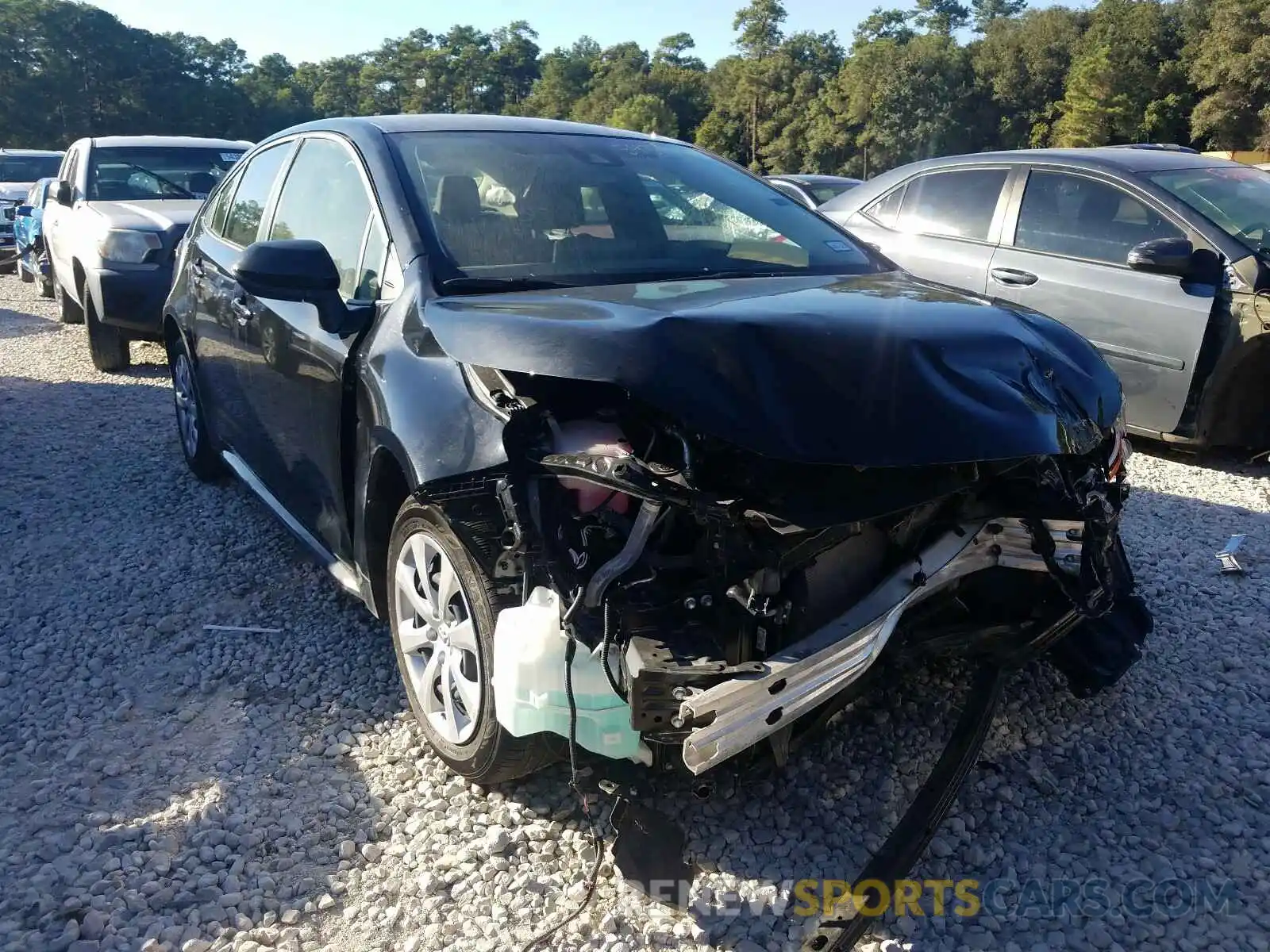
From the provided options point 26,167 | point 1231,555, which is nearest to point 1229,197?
point 1231,555

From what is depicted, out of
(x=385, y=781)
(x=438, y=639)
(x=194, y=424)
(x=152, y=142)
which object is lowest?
(x=385, y=781)

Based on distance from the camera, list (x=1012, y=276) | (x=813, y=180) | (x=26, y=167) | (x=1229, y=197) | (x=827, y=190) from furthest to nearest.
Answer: (x=26, y=167) → (x=813, y=180) → (x=827, y=190) → (x=1012, y=276) → (x=1229, y=197)

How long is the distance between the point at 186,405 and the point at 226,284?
1.34 metres

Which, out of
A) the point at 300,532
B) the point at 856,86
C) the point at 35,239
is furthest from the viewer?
the point at 856,86

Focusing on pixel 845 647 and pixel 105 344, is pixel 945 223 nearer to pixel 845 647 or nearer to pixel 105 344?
pixel 845 647

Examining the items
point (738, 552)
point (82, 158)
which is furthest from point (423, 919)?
point (82, 158)

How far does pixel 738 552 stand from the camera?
220 cm

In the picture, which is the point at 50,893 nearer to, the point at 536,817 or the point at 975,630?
the point at 536,817

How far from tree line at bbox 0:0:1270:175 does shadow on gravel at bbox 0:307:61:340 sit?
34.8 meters

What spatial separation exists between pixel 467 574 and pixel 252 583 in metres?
2.05

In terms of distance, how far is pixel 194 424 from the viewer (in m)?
5.26

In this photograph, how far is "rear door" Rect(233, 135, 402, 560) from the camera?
319 centimetres

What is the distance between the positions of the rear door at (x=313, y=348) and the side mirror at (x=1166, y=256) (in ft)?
13.3

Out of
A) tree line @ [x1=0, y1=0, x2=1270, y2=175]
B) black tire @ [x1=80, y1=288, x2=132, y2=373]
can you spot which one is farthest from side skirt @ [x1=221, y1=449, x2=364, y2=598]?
tree line @ [x1=0, y1=0, x2=1270, y2=175]
